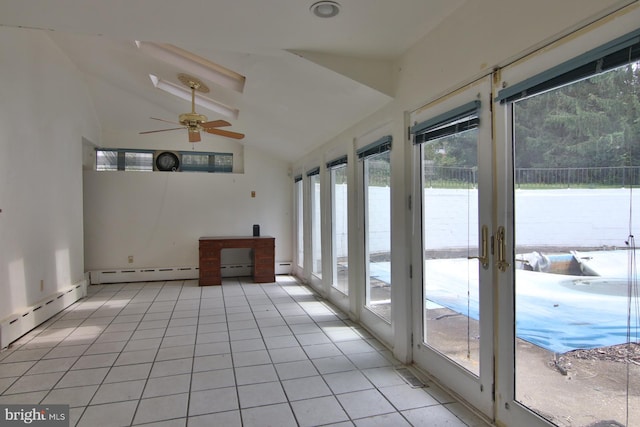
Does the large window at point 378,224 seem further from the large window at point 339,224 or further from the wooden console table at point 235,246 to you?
the wooden console table at point 235,246

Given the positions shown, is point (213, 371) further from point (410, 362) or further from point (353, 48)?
point (353, 48)

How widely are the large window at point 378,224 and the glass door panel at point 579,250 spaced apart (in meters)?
1.50

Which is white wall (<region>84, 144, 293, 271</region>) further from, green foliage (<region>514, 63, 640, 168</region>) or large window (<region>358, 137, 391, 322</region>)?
green foliage (<region>514, 63, 640, 168</region>)

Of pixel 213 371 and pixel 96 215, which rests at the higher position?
pixel 96 215

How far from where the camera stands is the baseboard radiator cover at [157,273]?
6.54 metres

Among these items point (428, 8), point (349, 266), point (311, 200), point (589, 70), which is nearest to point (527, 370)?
point (589, 70)

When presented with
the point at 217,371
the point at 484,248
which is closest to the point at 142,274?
the point at 217,371

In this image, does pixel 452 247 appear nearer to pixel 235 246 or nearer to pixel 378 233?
pixel 378 233

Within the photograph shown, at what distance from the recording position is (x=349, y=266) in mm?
4203

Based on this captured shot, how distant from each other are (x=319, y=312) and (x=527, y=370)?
2949 mm

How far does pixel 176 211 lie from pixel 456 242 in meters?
5.73

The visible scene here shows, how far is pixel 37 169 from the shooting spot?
420cm

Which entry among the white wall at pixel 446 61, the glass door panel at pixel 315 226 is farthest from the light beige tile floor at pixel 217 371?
the glass door panel at pixel 315 226

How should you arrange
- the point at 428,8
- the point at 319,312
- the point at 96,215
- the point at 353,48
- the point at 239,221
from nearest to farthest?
1. the point at 428,8
2. the point at 353,48
3. the point at 319,312
4. the point at 96,215
5. the point at 239,221
